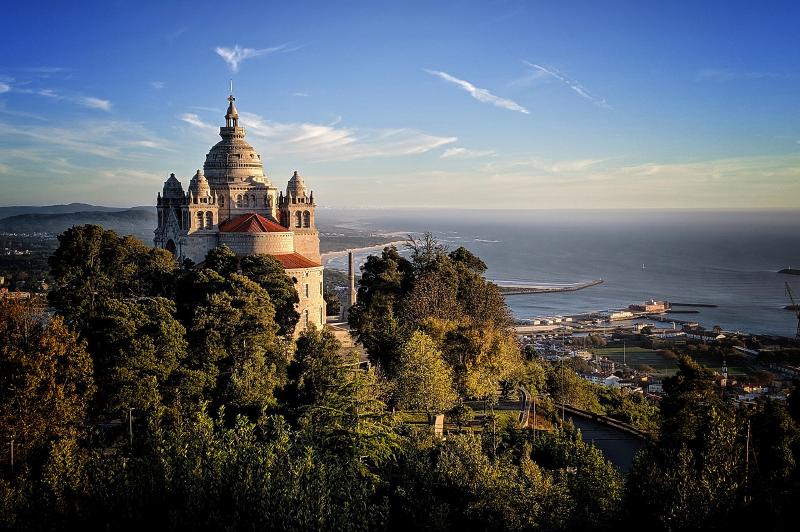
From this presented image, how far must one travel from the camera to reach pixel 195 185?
41188 millimetres

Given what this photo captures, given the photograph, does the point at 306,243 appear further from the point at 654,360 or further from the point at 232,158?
the point at 654,360

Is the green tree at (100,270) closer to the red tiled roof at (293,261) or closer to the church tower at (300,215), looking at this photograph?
the red tiled roof at (293,261)

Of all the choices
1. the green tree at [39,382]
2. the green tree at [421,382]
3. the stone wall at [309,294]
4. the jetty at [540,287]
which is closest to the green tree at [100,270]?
the green tree at [39,382]

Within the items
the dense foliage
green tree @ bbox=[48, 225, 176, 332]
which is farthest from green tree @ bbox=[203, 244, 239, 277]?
green tree @ bbox=[48, 225, 176, 332]

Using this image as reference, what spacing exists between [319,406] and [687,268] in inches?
5205

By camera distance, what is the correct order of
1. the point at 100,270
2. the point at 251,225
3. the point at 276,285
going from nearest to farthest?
the point at 100,270, the point at 276,285, the point at 251,225

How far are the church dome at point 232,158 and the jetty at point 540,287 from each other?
201ft

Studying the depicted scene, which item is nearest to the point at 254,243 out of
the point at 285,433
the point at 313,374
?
the point at 313,374

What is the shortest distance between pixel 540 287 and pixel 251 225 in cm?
7965

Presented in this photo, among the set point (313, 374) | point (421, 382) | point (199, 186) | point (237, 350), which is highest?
point (199, 186)

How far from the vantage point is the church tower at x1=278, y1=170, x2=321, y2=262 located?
4398cm

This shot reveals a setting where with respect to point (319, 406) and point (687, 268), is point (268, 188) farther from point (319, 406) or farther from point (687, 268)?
point (687, 268)

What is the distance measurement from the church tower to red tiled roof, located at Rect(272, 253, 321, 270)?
3.89 m

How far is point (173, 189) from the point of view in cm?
4369
